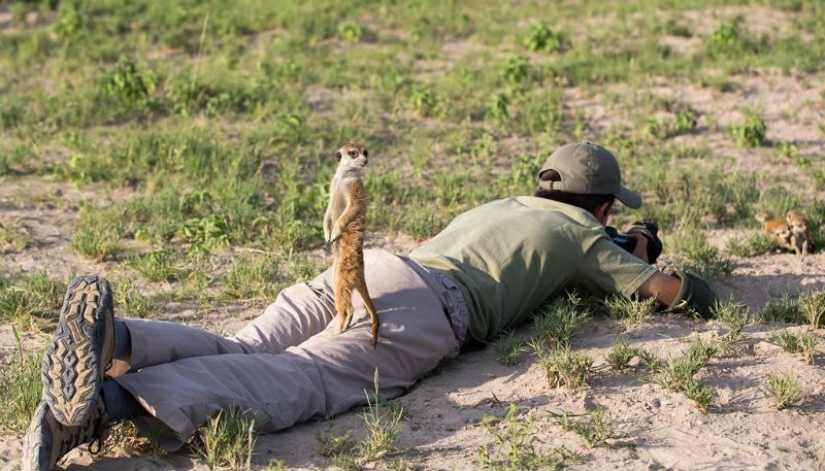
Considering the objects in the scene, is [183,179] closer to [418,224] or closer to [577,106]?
[418,224]

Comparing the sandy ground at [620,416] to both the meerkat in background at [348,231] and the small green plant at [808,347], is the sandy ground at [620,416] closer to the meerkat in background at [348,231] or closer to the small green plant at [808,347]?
the small green plant at [808,347]

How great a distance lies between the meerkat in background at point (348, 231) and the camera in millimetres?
4781

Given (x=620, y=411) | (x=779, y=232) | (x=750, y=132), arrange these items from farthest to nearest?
(x=750, y=132) < (x=779, y=232) < (x=620, y=411)

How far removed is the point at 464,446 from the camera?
440cm

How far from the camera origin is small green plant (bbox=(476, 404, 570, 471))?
4.16m

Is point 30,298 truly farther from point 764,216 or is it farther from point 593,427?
point 764,216

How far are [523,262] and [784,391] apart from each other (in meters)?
1.29

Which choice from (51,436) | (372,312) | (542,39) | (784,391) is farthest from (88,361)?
(542,39)

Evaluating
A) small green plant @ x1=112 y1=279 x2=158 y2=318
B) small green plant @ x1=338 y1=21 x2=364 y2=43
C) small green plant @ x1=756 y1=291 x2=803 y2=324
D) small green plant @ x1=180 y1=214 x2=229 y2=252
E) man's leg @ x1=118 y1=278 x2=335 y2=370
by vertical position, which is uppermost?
small green plant @ x1=338 y1=21 x2=364 y2=43

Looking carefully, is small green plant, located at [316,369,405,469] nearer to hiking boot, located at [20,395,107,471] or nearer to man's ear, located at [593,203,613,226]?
hiking boot, located at [20,395,107,471]

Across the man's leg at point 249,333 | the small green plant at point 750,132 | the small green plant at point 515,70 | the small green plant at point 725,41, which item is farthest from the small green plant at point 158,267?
the small green plant at point 725,41

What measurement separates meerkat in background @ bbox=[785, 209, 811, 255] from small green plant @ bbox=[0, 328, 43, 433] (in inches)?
172

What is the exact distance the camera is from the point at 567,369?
191 inches

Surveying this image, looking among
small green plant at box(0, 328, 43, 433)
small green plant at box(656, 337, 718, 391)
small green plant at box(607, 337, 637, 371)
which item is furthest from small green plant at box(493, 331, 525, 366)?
small green plant at box(0, 328, 43, 433)
